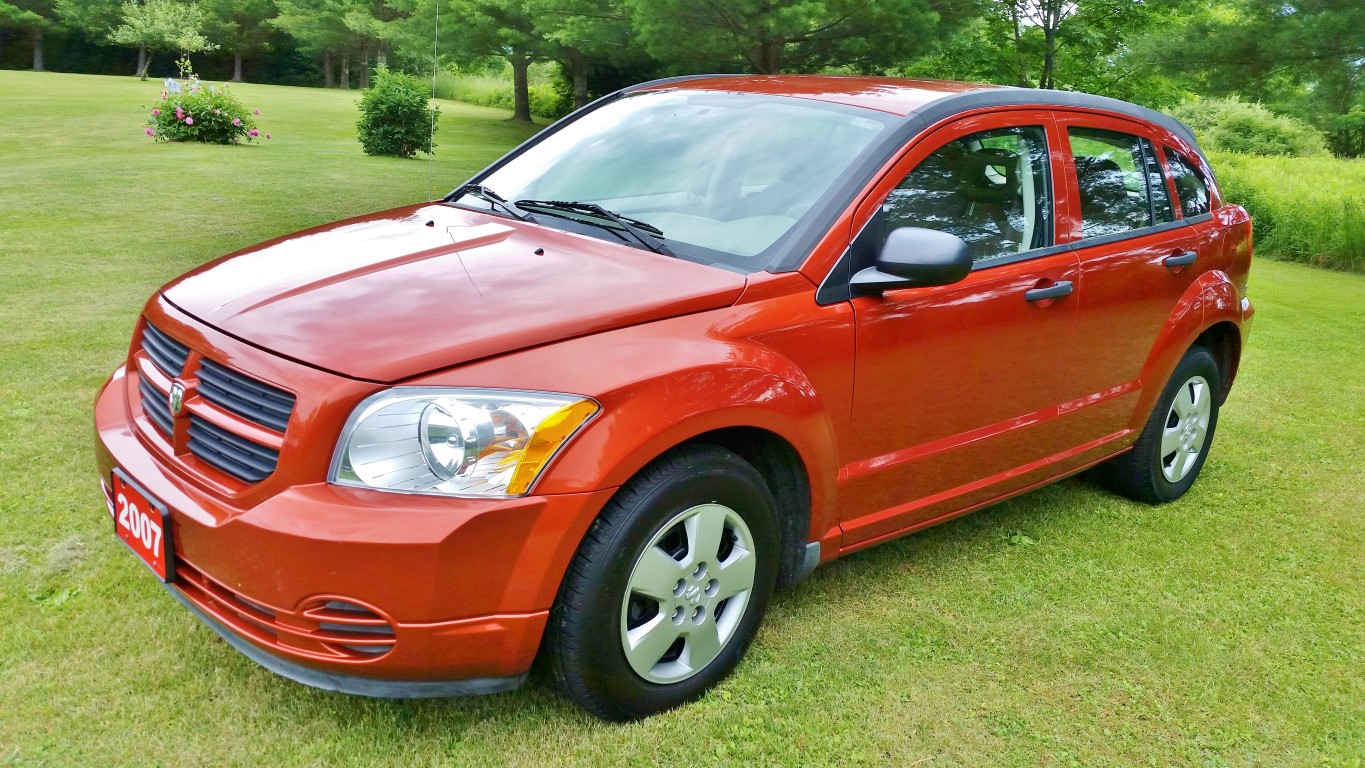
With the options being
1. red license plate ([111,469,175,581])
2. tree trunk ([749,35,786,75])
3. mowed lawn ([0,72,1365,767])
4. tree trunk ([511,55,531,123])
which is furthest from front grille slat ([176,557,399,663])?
tree trunk ([511,55,531,123])

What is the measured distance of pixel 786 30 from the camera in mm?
17109

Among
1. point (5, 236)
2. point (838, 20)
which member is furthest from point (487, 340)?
point (838, 20)

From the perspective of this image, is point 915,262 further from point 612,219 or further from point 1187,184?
point 1187,184

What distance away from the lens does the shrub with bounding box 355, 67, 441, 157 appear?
21.0m

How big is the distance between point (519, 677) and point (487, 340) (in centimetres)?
79

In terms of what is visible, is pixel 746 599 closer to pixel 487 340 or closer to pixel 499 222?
pixel 487 340

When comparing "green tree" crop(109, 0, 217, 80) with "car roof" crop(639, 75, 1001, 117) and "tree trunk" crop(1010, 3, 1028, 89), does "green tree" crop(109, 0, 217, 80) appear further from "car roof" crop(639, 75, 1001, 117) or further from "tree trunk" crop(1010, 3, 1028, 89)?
"car roof" crop(639, 75, 1001, 117)

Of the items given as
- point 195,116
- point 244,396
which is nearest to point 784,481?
point 244,396

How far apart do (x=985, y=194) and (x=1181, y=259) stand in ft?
3.81

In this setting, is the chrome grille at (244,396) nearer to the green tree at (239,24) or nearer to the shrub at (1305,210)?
the shrub at (1305,210)

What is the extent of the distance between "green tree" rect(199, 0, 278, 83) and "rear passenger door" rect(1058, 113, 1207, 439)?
60.6m

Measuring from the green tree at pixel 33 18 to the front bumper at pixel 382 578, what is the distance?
204 ft

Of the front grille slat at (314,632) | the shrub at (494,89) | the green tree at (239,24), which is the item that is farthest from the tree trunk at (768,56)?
the green tree at (239,24)

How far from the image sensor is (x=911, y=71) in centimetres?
2119
